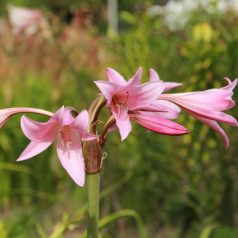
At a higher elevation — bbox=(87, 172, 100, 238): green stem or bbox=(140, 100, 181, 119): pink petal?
bbox=(140, 100, 181, 119): pink petal

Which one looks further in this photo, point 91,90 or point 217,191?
point 91,90

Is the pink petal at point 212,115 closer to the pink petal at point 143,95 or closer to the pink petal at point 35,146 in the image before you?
the pink petal at point 143,95

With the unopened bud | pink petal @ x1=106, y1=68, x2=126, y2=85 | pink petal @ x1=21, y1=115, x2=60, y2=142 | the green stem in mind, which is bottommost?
the green stem

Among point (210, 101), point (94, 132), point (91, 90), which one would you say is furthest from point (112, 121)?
point (91, 90)

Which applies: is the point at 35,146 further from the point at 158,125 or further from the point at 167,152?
the point at 167,152

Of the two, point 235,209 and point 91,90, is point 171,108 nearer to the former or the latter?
point 235,209

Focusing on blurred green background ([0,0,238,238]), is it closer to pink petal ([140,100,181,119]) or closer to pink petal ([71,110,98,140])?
pink petal ([140,100,181,119])

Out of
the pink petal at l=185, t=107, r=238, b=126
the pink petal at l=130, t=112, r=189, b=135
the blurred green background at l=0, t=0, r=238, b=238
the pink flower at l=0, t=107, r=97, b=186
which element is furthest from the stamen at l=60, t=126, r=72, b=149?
the blurred green background at l=0, t=0, r=238, b=238
